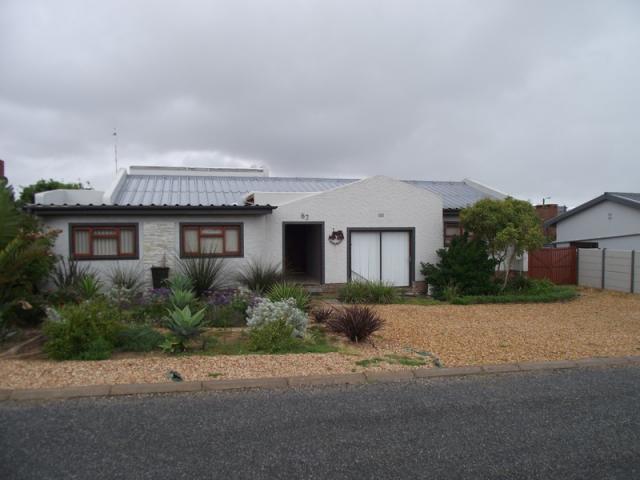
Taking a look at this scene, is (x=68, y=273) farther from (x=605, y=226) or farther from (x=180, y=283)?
(x=605, y=226)

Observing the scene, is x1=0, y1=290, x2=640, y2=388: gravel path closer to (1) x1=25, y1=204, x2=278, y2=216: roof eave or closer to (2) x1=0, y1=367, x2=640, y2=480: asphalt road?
(2) x1=0, y1=367, x2=640, y2=480: asphalt road

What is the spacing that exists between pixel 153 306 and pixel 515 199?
35.9ft

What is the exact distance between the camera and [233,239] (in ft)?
48.4

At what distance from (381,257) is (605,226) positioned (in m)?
12.9

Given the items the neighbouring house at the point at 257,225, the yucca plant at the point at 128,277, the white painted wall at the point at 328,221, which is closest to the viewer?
the yucca plant at the point at 128,277

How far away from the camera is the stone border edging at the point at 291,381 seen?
5.65 m

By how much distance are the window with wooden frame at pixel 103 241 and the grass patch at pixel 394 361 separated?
9.14 m

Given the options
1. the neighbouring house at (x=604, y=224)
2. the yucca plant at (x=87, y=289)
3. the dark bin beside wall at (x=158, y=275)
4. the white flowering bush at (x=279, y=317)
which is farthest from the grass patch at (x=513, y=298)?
the yucca plant at (x=87, y=289)

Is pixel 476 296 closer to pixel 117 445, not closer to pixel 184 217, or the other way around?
pixel 184 217

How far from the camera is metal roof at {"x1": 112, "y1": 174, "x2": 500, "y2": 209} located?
16172 millimetres

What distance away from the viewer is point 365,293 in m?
13.8

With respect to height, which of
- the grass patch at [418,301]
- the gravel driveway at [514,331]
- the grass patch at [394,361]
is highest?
the grass patch at [394,361]

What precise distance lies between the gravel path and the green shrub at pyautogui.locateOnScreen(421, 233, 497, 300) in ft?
4.86

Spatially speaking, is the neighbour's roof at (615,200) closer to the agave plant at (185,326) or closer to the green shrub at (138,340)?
the agave plant at (185,326)
